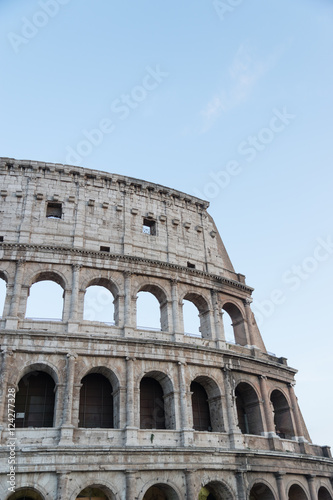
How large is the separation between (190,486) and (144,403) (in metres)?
3.76

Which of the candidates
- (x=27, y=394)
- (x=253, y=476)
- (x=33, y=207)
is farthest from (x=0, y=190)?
(x=253, y=476)

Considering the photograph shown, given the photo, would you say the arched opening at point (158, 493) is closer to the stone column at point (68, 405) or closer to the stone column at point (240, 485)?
the stone column at point (240, 485)

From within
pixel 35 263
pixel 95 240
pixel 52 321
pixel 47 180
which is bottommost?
pixel 52 321

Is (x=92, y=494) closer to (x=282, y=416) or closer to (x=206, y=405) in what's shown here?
(x=206, y=405)

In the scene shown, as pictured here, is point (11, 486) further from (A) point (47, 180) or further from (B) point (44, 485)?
(A) point (47, 180)

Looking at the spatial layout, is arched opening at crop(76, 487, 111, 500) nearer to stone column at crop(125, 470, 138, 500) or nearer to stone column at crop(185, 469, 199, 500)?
stone column at crop(125, 470, 138, 500)

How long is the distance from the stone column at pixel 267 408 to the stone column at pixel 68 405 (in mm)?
9400

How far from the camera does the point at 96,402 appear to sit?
1870cm

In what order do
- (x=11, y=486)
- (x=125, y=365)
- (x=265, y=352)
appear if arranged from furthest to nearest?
(x=265, y=352)
(x=125, y=365)
(x=11, y=486)

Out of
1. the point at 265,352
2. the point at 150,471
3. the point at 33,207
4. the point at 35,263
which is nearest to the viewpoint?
the point at 150,471

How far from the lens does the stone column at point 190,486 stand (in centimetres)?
1721

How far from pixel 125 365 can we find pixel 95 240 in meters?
6.27

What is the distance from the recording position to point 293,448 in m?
21.8

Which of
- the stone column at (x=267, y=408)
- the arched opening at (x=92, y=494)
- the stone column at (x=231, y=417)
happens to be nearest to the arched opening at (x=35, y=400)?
the arched opening at (x=92, y=494)
